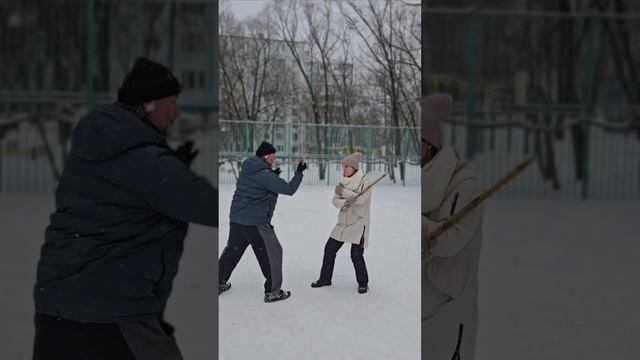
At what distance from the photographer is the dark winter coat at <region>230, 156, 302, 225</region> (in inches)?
66.7

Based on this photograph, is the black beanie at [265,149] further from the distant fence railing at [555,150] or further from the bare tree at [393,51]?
the distant fence railing at [555,150]

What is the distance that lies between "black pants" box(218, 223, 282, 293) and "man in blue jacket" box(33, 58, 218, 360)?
25cm

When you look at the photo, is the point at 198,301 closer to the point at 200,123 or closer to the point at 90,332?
the point at 200,123

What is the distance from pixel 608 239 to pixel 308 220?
5.09m

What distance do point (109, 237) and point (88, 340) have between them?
19 centimetres

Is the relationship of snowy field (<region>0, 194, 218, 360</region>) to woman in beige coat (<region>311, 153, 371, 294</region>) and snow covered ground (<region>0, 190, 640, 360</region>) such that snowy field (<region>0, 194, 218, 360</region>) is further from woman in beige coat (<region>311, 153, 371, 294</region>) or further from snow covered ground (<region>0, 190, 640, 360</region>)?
woman in beige coat (<region>311, 153, 371, 294</region>)

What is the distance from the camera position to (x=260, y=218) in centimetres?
172

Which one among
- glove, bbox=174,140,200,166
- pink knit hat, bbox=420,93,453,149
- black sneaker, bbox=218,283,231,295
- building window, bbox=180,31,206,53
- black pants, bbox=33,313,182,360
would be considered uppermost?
building window, bbox=180,31,206,53

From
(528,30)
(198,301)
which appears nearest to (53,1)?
(198,301)

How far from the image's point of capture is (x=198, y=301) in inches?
167

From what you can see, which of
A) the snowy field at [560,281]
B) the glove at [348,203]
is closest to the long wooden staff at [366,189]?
the glove at [348,203]

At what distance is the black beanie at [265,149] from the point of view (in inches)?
66.4

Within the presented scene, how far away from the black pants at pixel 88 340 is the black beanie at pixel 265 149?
0.44 meters

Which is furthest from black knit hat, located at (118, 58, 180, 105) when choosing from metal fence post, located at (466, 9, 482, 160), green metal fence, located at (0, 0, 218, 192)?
metal fence post, located at (466, 9, 482, 160)
